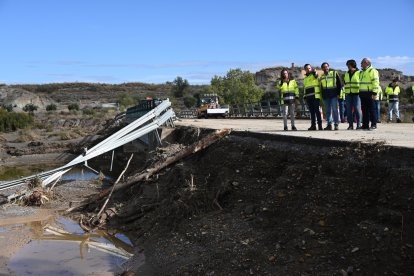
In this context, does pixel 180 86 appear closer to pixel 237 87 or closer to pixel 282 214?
pixel 237 87

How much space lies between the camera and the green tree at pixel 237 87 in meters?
67.1

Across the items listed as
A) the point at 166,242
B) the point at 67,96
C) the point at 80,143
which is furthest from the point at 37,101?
the point at 166,242

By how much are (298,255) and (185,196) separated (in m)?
4.43

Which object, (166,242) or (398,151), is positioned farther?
(166,242)

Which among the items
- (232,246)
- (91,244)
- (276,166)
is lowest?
(91,244)

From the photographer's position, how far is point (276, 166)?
10.3m

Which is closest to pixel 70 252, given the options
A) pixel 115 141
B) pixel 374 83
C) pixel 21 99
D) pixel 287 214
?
pixel 287 214

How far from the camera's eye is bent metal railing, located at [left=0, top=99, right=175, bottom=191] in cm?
1722

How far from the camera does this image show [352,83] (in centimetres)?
1396

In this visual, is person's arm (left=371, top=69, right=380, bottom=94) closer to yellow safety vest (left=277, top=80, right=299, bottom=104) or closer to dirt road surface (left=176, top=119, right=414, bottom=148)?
dirt road surface (left=176, top=119, right=414, bottom=148)

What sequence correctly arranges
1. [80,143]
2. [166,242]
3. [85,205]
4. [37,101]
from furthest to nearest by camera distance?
[37,101], [80,143], [85,205], [166,242]

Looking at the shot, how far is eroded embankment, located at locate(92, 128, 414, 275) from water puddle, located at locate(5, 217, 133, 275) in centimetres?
56

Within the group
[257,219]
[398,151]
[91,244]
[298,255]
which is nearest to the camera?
[298,255]

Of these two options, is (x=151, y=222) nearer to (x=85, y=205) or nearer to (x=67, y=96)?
(x=85, y=205)
